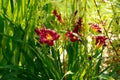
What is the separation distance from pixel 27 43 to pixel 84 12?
406 millimetres

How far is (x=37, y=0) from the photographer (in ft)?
6.92

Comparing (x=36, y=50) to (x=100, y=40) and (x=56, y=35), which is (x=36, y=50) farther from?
(x=100, y=40)

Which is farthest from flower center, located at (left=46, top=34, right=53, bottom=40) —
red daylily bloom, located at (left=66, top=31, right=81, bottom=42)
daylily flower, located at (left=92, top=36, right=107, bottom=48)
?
daylily flower, located at (left=92, top=36, right=107, bottom=48)

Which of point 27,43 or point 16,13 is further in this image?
point 16,13

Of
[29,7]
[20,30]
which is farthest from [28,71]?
[29,7]

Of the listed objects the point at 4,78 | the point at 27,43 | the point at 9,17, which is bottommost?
the point at 4,78

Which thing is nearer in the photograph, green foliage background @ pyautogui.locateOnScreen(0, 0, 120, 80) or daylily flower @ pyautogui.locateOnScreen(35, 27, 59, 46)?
daylily flower @ pyautogui.locateOnScreen(35, 27, 59, 46)

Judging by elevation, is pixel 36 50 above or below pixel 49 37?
below

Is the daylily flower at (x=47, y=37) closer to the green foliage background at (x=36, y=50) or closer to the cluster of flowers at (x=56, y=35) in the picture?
the cluster of flowers at (x=56, y=35)

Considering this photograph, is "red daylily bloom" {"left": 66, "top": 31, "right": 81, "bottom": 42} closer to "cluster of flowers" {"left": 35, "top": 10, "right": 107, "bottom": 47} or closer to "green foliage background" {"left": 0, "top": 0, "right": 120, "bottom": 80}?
"cluster of flowers" {"left": 35, "top": 10, "right": 107, "bottom": 47}

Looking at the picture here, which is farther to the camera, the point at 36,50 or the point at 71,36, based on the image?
the point at 36,50

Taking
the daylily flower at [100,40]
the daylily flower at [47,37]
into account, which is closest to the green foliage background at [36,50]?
the daylily flower at [100,40]

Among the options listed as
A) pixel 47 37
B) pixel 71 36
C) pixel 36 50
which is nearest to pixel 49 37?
pixel 47 37

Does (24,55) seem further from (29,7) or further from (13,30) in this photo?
(29,7)
